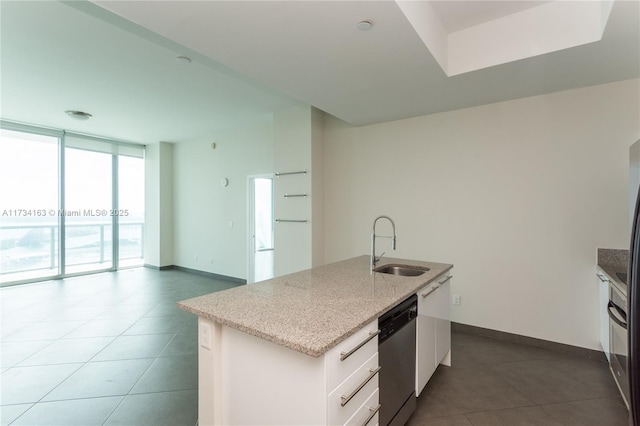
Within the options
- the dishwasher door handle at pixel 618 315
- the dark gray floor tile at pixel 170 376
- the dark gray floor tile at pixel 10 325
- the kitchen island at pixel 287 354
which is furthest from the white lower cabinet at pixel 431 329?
the dark gray floor tile at pixel 10 325

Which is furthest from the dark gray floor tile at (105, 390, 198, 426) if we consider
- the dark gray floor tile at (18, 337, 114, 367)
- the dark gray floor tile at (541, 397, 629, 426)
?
the dark gray floor tile at (541, 397, 629, 426)

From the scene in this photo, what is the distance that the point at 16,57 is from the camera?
300 cm

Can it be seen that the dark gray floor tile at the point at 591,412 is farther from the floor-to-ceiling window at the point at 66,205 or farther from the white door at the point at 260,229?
the floor-to-ceiling window at the point at 66,205

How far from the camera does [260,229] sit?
567cm

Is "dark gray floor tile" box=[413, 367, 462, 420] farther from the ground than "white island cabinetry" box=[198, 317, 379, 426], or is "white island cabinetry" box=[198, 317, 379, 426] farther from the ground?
"white island cabinetry" box=[198, 317, 379, 426]

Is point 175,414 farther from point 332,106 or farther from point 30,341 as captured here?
point 332,106

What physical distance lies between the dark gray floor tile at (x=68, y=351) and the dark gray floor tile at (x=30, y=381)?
0.32ft

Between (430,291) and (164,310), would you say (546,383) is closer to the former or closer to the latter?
(430,291)

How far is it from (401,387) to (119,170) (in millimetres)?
7186

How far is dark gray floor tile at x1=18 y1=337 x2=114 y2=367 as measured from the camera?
105 inches

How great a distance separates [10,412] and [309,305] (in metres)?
2.27

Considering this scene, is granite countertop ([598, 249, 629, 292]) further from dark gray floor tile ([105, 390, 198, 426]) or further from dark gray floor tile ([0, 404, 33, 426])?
dark gray floor tile ([0, 404, 33, 426])

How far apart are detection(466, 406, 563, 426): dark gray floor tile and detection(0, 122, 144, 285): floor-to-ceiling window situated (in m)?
7.20

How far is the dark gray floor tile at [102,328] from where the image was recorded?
3.24 m
